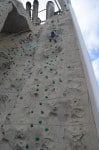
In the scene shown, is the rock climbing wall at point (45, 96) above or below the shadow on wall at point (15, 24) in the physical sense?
below

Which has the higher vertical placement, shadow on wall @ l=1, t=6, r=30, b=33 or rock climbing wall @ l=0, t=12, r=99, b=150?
shadow on wall @ l=1, t=6, r=30, b=33

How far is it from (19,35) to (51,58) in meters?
1.30

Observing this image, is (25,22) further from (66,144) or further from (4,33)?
(66,144)

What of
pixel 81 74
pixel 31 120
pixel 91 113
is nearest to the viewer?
pixel 91 113

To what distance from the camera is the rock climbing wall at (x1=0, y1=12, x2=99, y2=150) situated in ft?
8.49

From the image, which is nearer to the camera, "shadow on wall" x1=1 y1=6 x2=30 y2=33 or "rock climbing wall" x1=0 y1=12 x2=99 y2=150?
"rock climbing wall" x1=0 y1=12 x2=99 y2=150

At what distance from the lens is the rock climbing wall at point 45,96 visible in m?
2.59

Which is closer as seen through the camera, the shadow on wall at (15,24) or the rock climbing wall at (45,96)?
the rock climbing wall at (45,96)

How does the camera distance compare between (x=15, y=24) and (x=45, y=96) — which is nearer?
(x=45, y=96)

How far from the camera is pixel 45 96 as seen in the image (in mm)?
3219

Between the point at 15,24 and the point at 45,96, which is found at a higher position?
the point at 15,24

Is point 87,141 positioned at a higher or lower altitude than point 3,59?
lower

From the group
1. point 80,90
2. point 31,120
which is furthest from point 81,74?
point 31,120

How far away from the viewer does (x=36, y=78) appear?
143 inches
